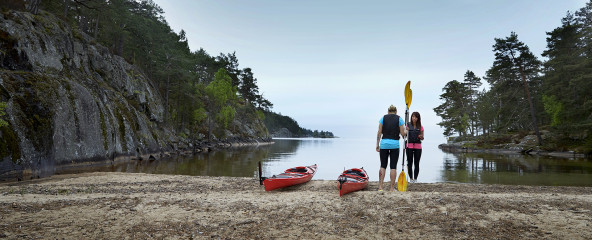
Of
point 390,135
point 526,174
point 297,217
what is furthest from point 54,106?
point 526,174

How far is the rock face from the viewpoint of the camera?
16125mm

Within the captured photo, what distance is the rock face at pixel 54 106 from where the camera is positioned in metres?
16.1

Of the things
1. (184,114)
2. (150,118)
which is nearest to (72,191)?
(150,118)

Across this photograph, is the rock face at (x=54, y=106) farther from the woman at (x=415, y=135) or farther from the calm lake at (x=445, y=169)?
the woman at (x=415, y=135)

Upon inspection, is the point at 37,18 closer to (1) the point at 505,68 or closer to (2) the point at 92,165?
(2) the point at 92,165

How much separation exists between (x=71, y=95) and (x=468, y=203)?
25810 mm

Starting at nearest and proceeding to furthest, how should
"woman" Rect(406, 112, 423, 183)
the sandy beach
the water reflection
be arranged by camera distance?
the sandy beach < "woman" Rect(406, 112, 423, 183) < the water reflection

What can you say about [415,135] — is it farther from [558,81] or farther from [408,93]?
[558,81]

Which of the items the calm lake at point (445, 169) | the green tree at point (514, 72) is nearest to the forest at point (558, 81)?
the green tree at point (514, 72)

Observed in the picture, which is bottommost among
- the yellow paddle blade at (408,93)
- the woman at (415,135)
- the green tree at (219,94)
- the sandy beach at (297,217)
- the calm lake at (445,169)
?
the calm lake at (445,169)

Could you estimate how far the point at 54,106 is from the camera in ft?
62.3

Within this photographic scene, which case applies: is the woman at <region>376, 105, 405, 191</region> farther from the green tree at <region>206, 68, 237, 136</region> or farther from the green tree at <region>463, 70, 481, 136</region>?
the green tree at <region>463, 70, 481, 136</region>

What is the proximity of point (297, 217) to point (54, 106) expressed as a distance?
68.0 ft

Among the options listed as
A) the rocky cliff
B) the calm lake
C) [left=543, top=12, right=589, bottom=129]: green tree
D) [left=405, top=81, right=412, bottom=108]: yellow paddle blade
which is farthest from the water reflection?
the rocky cliff
